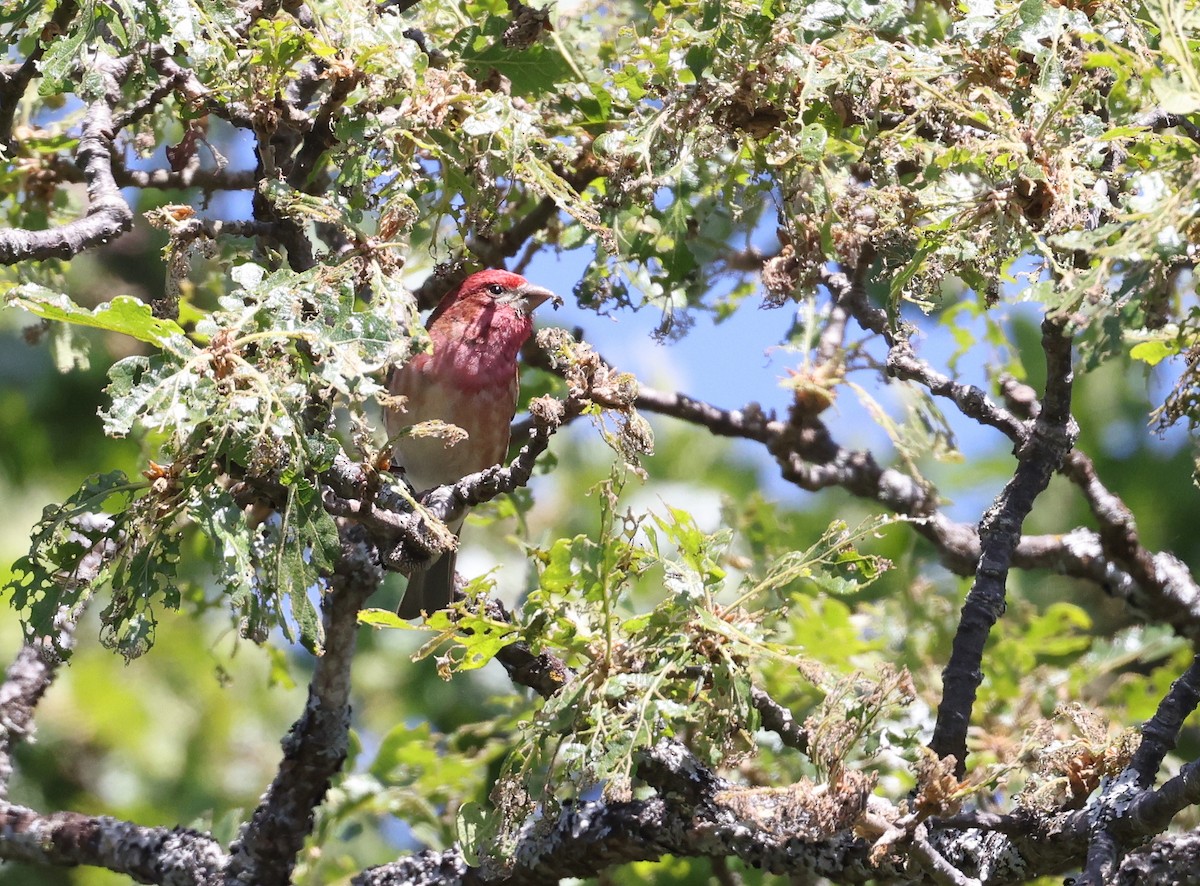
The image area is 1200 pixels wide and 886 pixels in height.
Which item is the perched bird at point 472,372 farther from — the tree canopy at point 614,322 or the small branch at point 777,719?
the small branch at point 777,719

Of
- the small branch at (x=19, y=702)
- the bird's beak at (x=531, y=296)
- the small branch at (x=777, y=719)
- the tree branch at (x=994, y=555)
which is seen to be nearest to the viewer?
the tree branch at (x=994, y=555)

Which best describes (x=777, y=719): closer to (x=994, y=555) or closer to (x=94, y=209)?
(x=994, y=555)

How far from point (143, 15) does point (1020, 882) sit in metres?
2.57

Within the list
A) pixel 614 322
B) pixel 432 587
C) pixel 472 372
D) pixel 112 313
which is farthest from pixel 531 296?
pixel 112 313

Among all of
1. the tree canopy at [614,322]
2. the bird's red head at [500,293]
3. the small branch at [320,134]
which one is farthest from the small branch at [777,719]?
the bird's red head at [500,293]

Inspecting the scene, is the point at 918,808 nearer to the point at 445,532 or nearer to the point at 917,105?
the point at 445,532

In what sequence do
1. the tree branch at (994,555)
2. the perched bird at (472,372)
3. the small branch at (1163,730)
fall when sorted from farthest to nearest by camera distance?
the perched bird at (472,372), the tree branch at (994,555), the small branch at (1163,730)

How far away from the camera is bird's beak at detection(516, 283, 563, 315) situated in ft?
17.7

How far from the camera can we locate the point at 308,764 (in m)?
4.32

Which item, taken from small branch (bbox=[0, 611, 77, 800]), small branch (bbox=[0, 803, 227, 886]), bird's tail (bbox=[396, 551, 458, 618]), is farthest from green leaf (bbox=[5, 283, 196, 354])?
bird's tail (bbox=[396, 551, 458, 618])

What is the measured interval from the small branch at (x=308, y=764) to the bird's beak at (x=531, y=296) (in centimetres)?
148

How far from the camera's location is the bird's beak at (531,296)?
5395 millimetres

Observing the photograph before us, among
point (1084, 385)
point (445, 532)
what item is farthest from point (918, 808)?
point (1084, 385)

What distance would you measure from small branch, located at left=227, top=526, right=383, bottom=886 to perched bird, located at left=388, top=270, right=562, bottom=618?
2.91 ft
